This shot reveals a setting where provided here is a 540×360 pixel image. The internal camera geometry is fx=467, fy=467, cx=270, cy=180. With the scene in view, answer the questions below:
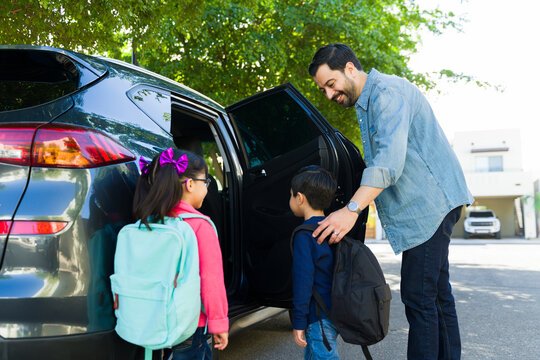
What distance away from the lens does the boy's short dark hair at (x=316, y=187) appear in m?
2.50

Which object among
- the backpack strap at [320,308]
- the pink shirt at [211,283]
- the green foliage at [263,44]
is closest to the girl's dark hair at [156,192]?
the pink shirt at [211,283]

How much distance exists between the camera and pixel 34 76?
87.7 inches

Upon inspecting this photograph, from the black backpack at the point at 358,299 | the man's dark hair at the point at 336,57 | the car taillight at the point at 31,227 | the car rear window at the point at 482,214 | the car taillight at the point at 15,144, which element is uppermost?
the man's dark hair at the point at 336,57

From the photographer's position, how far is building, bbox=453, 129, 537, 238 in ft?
112

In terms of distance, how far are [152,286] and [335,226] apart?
3.01ft

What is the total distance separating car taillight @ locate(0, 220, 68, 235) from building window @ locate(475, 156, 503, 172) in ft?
126

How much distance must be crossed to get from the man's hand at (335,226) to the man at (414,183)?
1.09 ft

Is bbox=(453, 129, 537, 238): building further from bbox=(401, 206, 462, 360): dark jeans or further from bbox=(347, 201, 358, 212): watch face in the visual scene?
bbox=(347, 201, 358, 212): watch face

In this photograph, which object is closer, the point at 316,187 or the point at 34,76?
the point at 34,76

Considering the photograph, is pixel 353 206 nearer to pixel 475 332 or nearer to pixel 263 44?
pixel 475 332

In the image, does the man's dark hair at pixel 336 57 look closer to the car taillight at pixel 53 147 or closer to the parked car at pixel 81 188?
the parked car at pixel 81 188

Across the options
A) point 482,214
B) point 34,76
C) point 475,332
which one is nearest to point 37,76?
point 34,76

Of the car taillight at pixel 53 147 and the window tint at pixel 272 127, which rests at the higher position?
the window tint at pixel 272 127

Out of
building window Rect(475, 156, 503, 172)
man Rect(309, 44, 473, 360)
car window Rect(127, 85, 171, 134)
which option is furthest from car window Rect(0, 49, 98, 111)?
building window Rect(475, 156, 503, 172)
